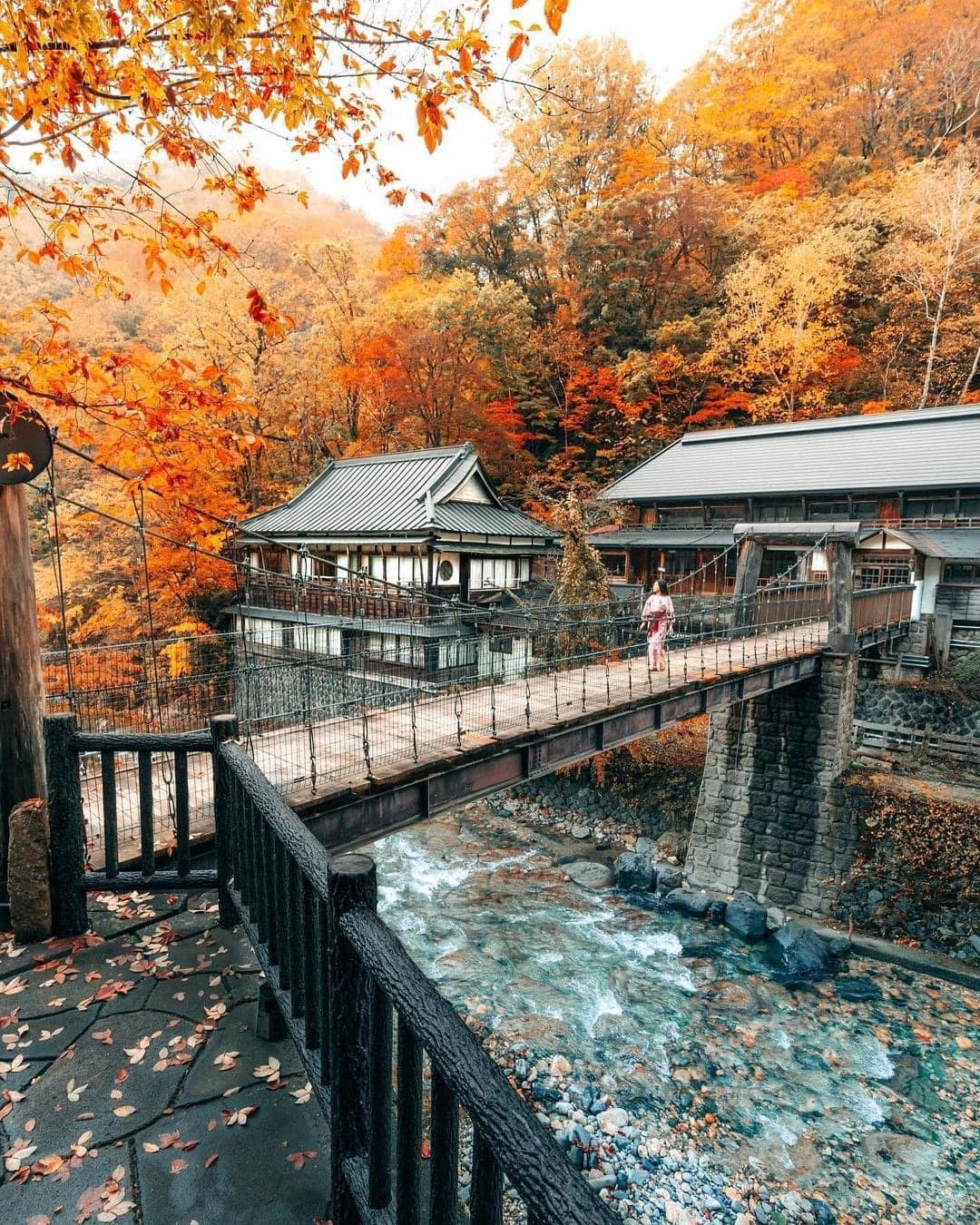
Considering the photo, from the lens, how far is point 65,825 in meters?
3.61

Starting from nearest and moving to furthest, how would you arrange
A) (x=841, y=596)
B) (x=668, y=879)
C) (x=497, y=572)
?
(x=841, y=596) → (x=668, y=879) → (x=497, y=572)

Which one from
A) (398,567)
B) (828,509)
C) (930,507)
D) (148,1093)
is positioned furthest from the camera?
(828,509)

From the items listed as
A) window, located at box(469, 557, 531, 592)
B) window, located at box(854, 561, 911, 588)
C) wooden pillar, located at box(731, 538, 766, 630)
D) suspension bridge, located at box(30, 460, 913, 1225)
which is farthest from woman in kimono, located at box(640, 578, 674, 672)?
window, located at box(854, 561, 911, 588)

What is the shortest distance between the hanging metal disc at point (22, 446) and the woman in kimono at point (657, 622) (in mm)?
8880

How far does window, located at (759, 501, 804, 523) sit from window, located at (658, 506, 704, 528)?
217 cm

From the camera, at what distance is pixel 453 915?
1244 centimetres

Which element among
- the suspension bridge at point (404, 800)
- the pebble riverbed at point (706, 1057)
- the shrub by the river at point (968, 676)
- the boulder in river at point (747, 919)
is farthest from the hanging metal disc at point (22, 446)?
the shrub by the river at point (968, 676)

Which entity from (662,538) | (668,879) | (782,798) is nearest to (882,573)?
(662,538)

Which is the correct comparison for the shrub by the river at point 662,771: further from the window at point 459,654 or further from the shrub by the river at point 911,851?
the window at point 459,654

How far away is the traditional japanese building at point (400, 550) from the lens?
1809 centimetres

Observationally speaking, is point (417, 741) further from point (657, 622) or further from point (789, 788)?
point (789, 788)

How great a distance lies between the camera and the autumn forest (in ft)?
72.6

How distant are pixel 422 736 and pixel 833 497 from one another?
18535 mm

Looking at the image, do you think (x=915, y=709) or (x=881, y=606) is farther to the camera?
(x=915, y=709)
